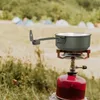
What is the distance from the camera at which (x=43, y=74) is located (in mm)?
3248

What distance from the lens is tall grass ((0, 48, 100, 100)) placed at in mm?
2812

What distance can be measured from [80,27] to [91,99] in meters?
3.01

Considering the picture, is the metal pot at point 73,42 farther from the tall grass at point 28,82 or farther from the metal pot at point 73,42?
the tall grass at point 28,82

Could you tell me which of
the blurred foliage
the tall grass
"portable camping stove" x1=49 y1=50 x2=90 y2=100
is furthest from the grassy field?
"portable camping stove" x1=49 y1=50 x2=90 y2=100

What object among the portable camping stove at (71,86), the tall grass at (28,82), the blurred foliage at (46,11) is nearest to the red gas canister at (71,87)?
the portable camping stove at (71,86)

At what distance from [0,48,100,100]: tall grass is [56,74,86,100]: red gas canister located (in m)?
0.63

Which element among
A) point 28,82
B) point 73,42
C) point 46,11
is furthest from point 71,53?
point 46,11

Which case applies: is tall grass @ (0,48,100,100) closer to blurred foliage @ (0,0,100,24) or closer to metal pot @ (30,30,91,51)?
metal pot @ (30,30,91,51)

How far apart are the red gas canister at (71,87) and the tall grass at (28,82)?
635 millimetres

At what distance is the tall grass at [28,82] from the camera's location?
2812mm

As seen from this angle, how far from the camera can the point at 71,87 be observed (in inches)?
81.7

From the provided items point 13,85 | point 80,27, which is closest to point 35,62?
point 13,85

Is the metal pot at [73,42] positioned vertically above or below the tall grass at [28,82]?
above

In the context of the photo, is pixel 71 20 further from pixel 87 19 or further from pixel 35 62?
pixel 35 62
